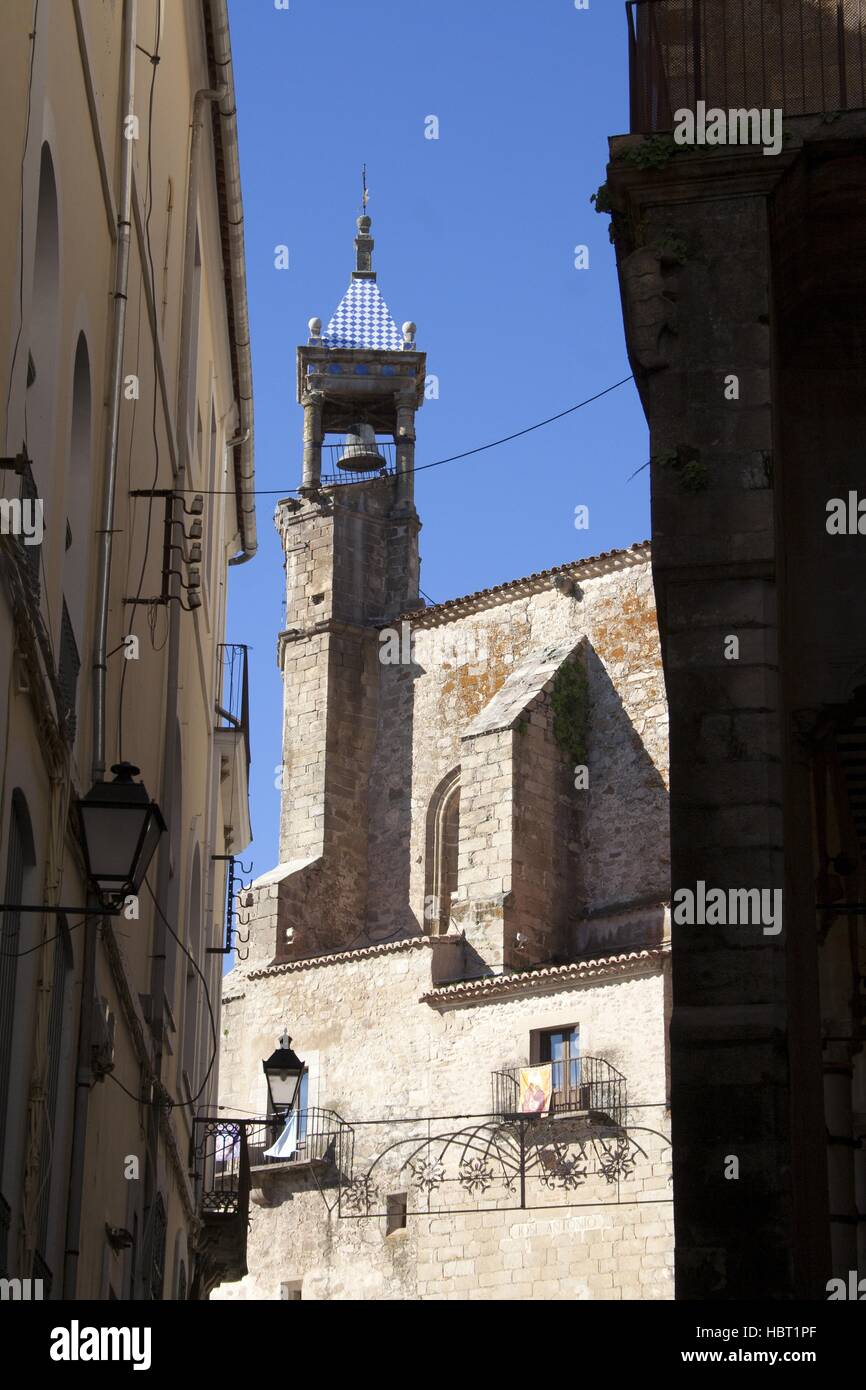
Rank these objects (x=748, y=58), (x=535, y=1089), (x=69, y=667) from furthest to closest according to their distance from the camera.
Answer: (x=535, y=1089) → (x=748, y=58) → (x=69, y=667)

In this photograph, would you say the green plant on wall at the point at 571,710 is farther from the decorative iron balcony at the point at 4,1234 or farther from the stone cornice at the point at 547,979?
the decorative iron balcony at the point at 4,1234

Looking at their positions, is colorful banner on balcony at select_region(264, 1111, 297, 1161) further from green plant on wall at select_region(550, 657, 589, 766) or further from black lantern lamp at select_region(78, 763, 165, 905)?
black lantern lamp at select_region(78, 763, 165, 905)

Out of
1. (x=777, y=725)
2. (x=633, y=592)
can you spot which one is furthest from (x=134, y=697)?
(x=633, y=592)

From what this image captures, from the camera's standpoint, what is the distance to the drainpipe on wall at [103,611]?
9.73 meters

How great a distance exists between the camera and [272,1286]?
34.1m

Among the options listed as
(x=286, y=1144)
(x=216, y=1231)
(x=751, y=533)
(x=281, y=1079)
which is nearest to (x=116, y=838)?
(x=751, y=533)

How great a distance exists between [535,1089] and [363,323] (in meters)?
20.7

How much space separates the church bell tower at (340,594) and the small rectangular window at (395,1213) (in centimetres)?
700

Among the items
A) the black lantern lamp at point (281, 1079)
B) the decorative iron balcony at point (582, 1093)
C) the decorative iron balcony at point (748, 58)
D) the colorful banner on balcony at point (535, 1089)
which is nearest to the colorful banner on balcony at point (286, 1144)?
the decorative iron balcony at point (582, 1093)

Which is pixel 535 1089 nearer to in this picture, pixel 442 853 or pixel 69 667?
pixel 442 853

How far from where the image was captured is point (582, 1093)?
3086 cm

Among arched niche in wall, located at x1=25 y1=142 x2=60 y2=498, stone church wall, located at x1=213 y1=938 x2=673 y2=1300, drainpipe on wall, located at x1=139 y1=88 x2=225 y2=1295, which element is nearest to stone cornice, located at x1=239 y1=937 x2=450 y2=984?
stone church wall, located at x1=213 y1=938 x2=673 y2=1300
